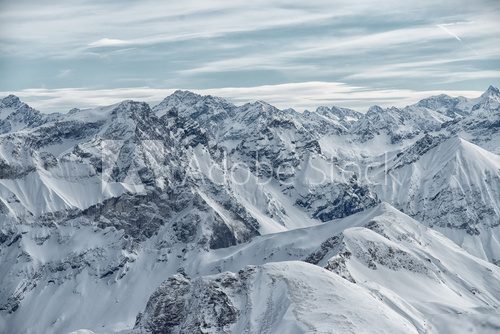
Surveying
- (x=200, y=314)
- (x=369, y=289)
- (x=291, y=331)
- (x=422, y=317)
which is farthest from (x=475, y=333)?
(x=200, y=314)

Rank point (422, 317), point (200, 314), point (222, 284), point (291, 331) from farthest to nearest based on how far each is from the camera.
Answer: point (422, 317) → point (222, 284) → point (200, 314) → point (291, 331)

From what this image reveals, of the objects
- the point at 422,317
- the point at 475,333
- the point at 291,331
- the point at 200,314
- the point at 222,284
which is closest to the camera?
the point at 291,331

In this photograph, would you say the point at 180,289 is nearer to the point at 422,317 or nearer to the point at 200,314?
the point at 200,314

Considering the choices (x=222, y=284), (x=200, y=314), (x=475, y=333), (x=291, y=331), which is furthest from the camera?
(x=475, y=333)

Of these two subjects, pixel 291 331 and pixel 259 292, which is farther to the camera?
pixel 259 292

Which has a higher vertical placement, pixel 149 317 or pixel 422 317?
pixel 149 317

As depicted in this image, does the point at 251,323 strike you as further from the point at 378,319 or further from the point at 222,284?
the point at 378,319

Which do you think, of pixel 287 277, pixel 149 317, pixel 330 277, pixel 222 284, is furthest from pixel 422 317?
pixel 149 317

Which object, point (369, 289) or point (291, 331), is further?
point (369, 289)

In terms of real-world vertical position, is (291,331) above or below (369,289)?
above
